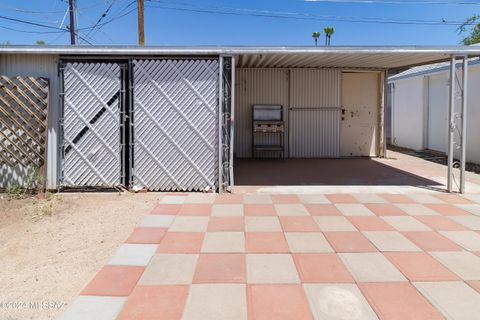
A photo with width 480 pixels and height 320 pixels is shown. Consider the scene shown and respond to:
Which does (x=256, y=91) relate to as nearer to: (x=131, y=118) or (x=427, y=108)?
(x=131, y=118)

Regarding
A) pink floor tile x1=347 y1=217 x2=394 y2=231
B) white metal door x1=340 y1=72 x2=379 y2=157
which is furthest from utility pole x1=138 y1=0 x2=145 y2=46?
pink floor tile x1=347 y1=217 x2=394 y2=231

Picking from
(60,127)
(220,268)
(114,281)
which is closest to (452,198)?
(220,268)

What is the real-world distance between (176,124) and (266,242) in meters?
3.45

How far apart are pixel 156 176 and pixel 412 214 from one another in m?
4.36

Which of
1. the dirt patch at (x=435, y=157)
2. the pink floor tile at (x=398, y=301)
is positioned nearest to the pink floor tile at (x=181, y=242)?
the pink floor tile at (x=398, y=301)

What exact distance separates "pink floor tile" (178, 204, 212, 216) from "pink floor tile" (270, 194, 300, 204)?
1152mm

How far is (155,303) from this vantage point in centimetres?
331

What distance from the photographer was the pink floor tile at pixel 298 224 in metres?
5.33

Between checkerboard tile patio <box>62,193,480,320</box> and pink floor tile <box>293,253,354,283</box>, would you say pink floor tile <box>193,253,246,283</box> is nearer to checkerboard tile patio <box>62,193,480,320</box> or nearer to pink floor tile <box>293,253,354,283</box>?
checkerboard tile patio <box>62,193,480,320</box>

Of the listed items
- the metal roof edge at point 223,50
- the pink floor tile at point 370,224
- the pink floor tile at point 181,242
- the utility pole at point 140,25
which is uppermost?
the utility pole at point 140,25

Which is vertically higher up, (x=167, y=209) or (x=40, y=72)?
(x=40, y=72)

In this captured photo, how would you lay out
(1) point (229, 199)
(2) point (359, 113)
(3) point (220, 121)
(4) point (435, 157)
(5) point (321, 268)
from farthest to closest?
(4) point (435, 157) → (2) point (359, 113) → (3) point (220, 121) → (1) point (229, 199) → (5) point (321, 268)

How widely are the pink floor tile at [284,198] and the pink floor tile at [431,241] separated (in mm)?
2136

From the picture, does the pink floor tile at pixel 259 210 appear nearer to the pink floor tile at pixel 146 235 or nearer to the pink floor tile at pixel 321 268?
the pink floor tile at pixel 146 235
